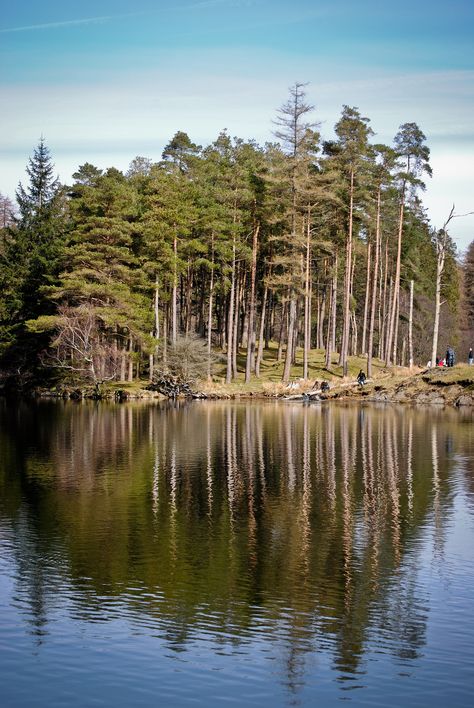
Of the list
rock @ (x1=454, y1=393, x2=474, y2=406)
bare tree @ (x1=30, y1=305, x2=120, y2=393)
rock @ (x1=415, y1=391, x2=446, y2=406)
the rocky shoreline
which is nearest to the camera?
rock @ (x1=454, y1=393, x2=474, y2=406)

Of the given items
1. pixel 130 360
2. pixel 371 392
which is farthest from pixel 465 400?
pixel 130 360

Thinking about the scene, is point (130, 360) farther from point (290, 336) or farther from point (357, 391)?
point (357, 391)

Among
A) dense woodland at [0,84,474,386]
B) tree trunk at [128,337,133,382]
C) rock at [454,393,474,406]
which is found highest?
dense woodland at [0,84,474,386]

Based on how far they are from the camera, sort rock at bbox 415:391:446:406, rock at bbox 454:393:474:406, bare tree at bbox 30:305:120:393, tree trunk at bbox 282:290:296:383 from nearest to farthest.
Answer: rock at bbox 454:393:474:406 < rock at bbox 415:391:446:406 < tree trunk at bbox 282:290:296:383 < bare tree at bbox 30:305:120:393

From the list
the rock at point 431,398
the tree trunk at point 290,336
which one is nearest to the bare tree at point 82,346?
the tree trunk at point 290,336

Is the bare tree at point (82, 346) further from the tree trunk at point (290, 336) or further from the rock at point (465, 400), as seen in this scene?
the rock at point (465, 400)

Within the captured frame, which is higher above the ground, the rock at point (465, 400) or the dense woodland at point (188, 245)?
the dense woodland at point (188, 245)

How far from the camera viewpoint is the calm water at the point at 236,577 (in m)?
11.9

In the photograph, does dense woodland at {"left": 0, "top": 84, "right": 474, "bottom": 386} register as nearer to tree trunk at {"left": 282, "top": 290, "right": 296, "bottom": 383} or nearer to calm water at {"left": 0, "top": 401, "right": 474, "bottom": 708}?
tree trunk at {"left": 282, "top": 290, "right": 296, "bottom": 383}

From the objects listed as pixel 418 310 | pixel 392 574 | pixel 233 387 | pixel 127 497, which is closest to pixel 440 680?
pixel 392 574

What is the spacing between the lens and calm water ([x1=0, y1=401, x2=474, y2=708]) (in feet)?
39.2

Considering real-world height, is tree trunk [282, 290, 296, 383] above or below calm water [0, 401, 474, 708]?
above

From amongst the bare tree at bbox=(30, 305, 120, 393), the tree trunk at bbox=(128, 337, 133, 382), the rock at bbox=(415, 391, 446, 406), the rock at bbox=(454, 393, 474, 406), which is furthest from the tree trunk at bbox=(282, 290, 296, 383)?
A: the bare tree at bbox=(30, 305, 120, 393)

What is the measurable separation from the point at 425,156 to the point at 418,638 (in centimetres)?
5884
